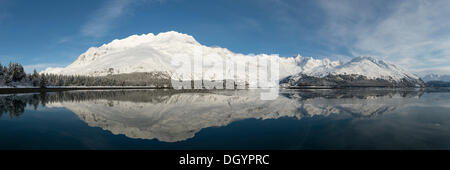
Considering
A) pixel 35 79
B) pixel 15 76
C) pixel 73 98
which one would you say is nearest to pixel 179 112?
pixel 73 98

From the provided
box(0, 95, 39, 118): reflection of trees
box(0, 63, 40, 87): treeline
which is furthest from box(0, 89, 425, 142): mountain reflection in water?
box(0, 63, 40, 87): treeline

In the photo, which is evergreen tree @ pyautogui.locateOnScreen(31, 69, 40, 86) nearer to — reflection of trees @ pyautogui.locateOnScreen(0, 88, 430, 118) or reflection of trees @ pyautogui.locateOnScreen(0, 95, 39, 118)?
reflection of trees @ pyautogui.locateOnScreen(0, 88, 430, 118)

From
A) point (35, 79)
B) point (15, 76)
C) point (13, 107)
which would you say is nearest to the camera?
point (13, 107)

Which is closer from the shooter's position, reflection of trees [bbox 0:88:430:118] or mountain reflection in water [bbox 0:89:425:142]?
mountain reflection in water [bbox 0:89:425:142]

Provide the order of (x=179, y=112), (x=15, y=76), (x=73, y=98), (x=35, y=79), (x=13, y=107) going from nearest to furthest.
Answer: (x=179, y=112)
(x=13, y=107)
(x=73, y=98)
(x=15, y=76)
(x=35, y=79)

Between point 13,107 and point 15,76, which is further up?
point 15,76

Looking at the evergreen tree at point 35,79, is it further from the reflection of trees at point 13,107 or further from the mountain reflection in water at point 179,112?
Result: the mountain reflection in water at point 179,112

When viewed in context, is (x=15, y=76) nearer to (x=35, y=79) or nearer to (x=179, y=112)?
(x=35, y=79)

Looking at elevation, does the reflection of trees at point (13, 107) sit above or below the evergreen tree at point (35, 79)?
below

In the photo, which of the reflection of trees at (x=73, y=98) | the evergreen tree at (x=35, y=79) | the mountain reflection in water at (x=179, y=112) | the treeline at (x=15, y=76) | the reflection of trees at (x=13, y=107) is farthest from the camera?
the evergreen tree at (x=35, y=79)

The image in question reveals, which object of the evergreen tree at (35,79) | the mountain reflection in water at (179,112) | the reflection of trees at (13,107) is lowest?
the mountain reflection in water at (179,112)

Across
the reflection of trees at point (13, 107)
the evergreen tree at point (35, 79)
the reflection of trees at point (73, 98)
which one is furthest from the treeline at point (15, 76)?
the reflection of trees at point (13, 107)

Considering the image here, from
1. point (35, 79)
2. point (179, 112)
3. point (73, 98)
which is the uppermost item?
point (35, 79)
